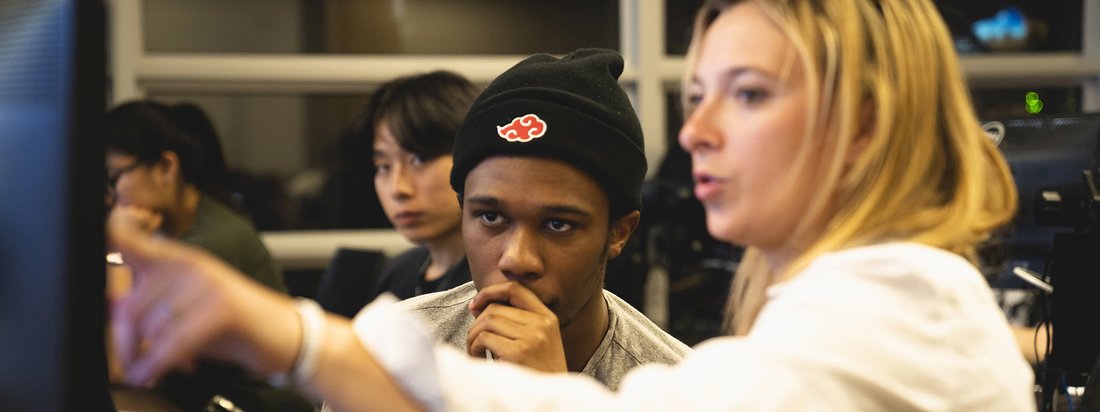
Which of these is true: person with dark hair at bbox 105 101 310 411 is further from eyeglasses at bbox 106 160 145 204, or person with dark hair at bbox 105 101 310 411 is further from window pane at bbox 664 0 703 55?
window pane at bbox 664 0 703 55

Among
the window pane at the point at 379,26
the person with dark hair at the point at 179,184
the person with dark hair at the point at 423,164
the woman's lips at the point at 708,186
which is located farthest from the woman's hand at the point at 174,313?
the window pane at the point at 379,26

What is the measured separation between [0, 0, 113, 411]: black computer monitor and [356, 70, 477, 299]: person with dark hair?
1.69 m

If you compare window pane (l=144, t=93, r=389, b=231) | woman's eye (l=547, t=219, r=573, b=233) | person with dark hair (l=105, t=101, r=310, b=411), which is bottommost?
window pane (l=144, t=93, r=389, b=231)

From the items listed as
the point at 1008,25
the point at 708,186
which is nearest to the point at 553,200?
the point at 708,186

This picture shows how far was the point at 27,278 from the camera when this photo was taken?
0.62m

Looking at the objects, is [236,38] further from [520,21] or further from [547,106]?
[547,106]

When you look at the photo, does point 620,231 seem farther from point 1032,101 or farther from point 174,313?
point 1032,101

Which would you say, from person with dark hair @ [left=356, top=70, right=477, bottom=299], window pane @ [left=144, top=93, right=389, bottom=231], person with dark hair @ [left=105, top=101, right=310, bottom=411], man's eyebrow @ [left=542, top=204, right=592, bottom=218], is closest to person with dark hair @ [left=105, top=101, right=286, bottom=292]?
person with dark hair @ [left=105, top=101, right=310, bottom=411]

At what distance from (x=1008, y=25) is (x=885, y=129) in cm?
379

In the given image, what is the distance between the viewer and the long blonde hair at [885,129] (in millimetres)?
796

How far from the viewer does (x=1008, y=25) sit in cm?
421

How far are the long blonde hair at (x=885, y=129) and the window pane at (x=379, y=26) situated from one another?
3.30 metres

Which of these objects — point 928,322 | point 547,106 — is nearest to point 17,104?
point 928,322

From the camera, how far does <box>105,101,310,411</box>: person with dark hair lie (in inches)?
109
